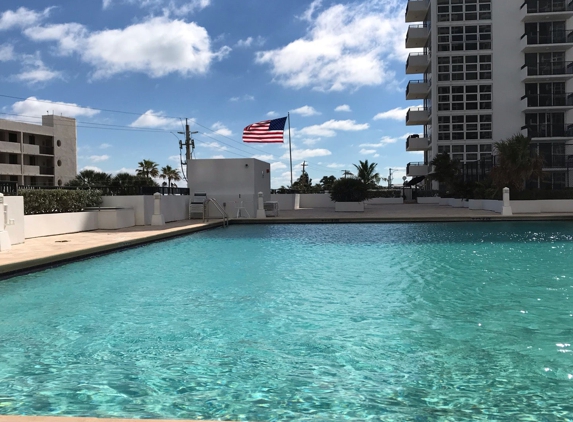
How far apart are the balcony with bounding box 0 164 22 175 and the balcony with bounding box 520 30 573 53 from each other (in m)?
48.0

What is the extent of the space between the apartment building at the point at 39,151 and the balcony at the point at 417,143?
38.4m

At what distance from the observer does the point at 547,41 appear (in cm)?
4022

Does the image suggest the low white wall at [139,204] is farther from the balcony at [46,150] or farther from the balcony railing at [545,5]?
the balcony at [46,150]

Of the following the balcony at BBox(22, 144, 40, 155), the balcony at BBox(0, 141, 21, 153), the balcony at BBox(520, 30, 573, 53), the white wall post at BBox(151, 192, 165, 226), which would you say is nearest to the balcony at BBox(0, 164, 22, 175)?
the balcony at BBox(0, 141, 21, 153)

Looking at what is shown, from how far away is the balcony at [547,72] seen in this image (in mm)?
39406

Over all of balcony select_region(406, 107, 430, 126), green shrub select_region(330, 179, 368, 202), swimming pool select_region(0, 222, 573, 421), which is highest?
balcony select_region(406, 107, 430, 126)

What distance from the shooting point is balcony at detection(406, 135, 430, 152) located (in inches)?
1780

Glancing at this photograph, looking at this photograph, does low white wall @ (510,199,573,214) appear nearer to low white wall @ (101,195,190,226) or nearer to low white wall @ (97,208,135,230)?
low white wall @ (101,195,190,226)

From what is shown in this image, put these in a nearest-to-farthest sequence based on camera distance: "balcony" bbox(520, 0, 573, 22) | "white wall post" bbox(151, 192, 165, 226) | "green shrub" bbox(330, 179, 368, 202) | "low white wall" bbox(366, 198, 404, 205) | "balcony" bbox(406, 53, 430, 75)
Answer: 1. "white wall post" bbox(151, 192, 165, 226)
2. "green shrub" bbox(330, 179, 368, 202)
3. "balcony" bbox(520, 0, 573, 22)
4. "low white wall" bbox(366, 198, 404, 205)
5. "balcony" bbox(406, 53, 430, 75)

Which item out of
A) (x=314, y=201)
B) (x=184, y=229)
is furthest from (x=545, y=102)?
(x=184, y=229)

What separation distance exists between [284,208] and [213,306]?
2835 cm

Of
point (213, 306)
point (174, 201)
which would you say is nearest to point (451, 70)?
point (174, 201)

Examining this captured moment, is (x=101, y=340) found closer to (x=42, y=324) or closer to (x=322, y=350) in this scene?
(x=42, y=324)

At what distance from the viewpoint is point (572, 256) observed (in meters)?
11.2
